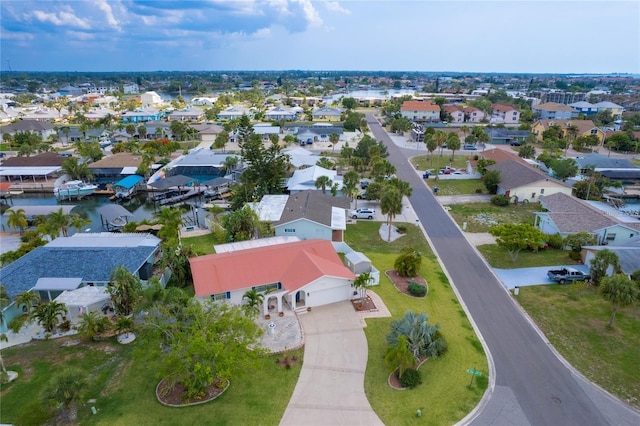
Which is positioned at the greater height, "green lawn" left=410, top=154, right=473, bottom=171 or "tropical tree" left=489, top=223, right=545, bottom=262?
"tropical tree" left=489, top=223, right=545, bottom=262

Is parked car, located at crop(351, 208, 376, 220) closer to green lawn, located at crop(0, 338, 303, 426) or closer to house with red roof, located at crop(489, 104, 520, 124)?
green lawn, located at crop(0, 338, 303, 426)

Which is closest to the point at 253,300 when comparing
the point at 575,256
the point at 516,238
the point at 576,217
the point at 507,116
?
the point at 516,238

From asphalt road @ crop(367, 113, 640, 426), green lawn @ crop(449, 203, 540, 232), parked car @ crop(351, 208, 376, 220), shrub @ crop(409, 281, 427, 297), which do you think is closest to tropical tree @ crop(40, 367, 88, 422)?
asphalt road @ crop(367, 113, 640, 426)

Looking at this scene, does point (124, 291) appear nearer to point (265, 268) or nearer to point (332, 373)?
point (265, 268)

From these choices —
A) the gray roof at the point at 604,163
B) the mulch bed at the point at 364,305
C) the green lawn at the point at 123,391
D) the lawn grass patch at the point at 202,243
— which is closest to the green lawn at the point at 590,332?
the mulch bed at the point at 364,305

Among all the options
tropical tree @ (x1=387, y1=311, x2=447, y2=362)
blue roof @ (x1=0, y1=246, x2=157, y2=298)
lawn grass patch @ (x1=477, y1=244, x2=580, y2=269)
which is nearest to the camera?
tropical tree @ (x1=387, y1=311, x2=447, y2=362)
